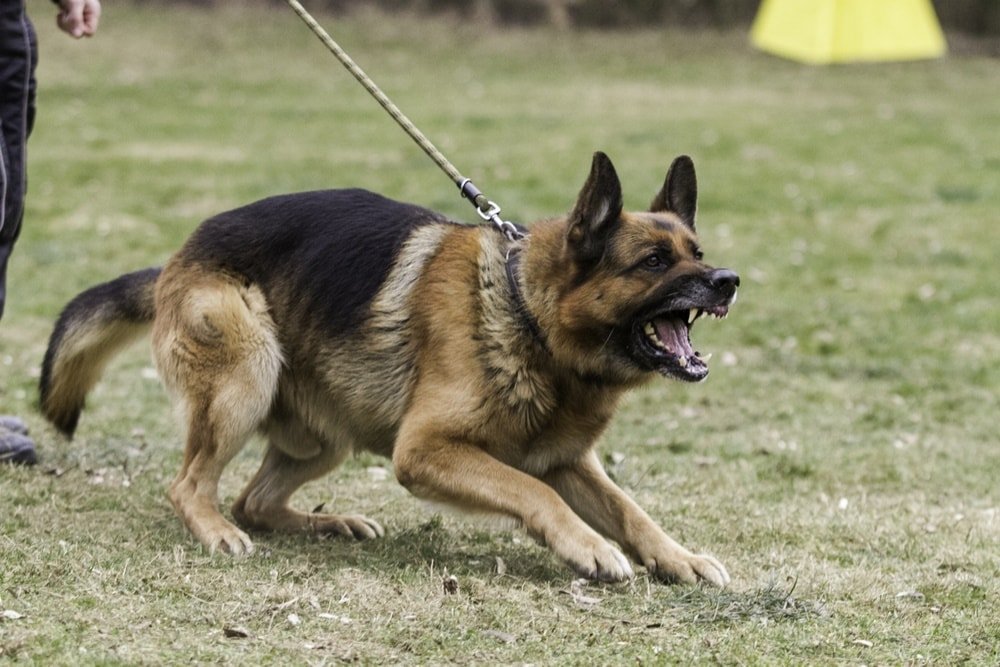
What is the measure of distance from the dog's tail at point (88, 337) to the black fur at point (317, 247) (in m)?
0.41

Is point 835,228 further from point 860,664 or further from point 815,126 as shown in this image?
point 860,664

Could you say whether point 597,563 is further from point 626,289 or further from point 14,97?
point 14,97

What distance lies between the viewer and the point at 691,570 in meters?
4.98

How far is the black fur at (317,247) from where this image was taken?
5527 millimetres

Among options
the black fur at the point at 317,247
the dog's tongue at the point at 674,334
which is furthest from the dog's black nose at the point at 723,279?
the black fur at the point at 317,247

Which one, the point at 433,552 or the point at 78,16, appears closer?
the point at 433,552

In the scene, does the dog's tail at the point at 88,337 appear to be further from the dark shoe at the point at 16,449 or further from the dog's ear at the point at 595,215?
the dog's ear at the point at 595,215

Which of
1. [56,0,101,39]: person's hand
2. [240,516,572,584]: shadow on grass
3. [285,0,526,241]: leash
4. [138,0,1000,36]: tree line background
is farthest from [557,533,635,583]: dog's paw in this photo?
[138,0,1000,36]: tree line background

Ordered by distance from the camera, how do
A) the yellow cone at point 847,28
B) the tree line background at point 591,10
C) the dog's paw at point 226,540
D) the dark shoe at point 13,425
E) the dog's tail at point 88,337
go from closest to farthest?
the dog's paw at point 226,540 < the dog's tail at point 88,337 < the dark shoe at point 13,425 < the yellow cone at point 847,28 < the tree line background at point 591,10

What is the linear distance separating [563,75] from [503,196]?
961 centimetres

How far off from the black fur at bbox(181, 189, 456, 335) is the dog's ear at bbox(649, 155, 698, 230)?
969 mm

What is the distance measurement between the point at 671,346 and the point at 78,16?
10.5 ft

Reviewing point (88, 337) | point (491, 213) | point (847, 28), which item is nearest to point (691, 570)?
point (491, 213)

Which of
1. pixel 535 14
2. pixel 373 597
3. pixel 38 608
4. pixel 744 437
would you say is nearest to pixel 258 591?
pixel 373 597
